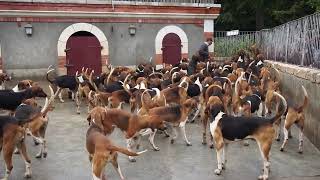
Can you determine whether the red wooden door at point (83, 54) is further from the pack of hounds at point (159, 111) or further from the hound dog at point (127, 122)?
the hound dog at point (127, 122)

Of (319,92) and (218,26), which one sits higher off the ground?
(218,26)

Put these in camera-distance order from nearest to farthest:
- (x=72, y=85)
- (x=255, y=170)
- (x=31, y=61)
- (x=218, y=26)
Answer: (x=255, y=170) < (x=72, y=85) < (x=31, y=61) < (x=218, y=26)

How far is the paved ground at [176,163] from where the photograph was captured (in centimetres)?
720

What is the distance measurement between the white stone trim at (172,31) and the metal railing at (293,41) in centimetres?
330

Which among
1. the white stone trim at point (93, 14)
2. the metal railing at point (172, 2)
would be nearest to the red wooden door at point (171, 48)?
the white stone trim at point (93, 14)

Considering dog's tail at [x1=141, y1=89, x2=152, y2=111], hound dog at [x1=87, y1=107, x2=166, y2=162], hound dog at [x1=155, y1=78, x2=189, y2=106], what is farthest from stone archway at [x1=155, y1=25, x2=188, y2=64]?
hound dog at [x1=87, y1=107, x2=166, y2=162]

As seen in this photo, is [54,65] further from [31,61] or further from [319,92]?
[319,92]

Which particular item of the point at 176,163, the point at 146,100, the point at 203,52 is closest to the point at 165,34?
the point at 203,52

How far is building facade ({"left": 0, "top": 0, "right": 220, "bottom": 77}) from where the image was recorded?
51.4 ft

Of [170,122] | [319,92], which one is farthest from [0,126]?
[319,92]

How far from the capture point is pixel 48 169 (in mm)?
7586

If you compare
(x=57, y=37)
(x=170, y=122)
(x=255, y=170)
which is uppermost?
(x=57, y=37)

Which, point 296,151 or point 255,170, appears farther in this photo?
point 296,151

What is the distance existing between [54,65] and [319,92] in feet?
34.9
